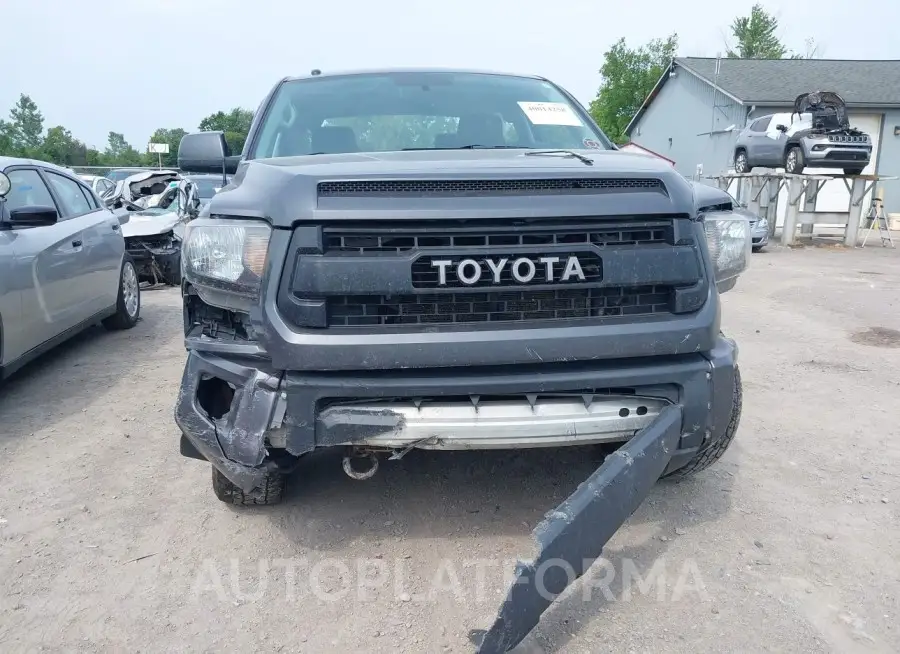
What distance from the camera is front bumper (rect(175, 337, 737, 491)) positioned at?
2.42m

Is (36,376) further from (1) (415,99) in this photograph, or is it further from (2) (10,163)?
(1) (415,99)

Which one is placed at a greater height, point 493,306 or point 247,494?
point 493,306

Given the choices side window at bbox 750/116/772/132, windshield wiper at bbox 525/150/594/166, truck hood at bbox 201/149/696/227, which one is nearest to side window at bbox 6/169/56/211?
truck hood at bbox 201/149/696/227

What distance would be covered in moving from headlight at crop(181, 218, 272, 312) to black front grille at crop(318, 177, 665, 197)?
0.29 m

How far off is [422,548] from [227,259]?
1.33 meters

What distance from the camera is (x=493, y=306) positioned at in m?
2.48

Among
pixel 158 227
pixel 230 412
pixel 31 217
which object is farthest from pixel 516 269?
pixel 158 227

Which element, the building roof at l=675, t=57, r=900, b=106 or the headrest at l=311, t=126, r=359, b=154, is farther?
the building roof at l=675, t=57, r=900, b=106

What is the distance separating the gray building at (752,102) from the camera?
80.1ft

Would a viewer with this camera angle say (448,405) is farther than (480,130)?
No

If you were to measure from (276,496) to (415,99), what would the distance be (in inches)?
84.3

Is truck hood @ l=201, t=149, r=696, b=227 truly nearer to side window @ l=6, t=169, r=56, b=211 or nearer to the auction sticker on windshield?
the auction sticker on windshield

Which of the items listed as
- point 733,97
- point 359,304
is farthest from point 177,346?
point 733,97

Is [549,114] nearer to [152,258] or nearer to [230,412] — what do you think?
[230,412]
